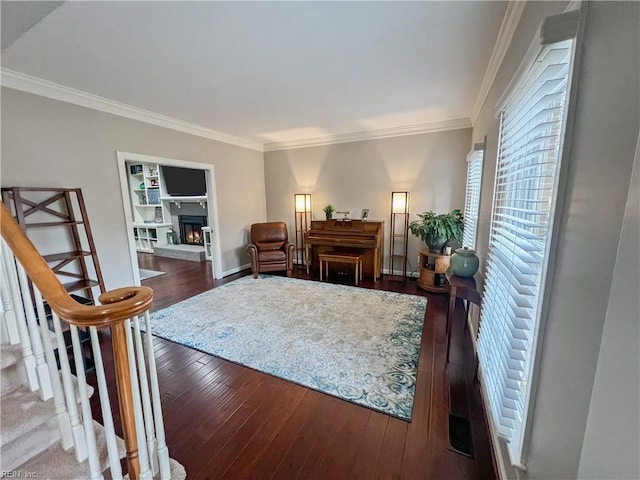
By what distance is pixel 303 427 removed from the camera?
163 centimetres

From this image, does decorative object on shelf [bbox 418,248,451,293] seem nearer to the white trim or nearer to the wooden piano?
the wooden piano

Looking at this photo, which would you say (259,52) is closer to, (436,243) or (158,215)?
(436,243)

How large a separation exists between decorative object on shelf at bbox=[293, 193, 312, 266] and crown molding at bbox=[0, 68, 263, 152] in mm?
1833

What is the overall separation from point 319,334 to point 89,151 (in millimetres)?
3271

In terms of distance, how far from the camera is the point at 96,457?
3.32ft

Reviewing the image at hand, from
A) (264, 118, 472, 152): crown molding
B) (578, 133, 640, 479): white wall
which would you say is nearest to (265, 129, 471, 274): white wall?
(264, 118, 472, 152): crown molding

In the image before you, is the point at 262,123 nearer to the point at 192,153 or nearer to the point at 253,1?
the point at 192,153

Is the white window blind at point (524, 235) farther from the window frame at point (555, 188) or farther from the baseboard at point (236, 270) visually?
the baseboard at point (236, 270)

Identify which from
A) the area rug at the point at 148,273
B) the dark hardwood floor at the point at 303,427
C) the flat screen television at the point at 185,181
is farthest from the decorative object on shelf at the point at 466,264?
the flat screen television at the point at 185,181

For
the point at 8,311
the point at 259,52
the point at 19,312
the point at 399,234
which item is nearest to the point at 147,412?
the point at 19,312

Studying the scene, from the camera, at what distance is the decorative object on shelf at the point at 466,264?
2168mm

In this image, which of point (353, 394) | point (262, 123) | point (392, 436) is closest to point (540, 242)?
point (392, 436)

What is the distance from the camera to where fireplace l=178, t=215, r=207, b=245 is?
699 centimetres

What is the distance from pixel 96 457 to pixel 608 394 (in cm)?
165
